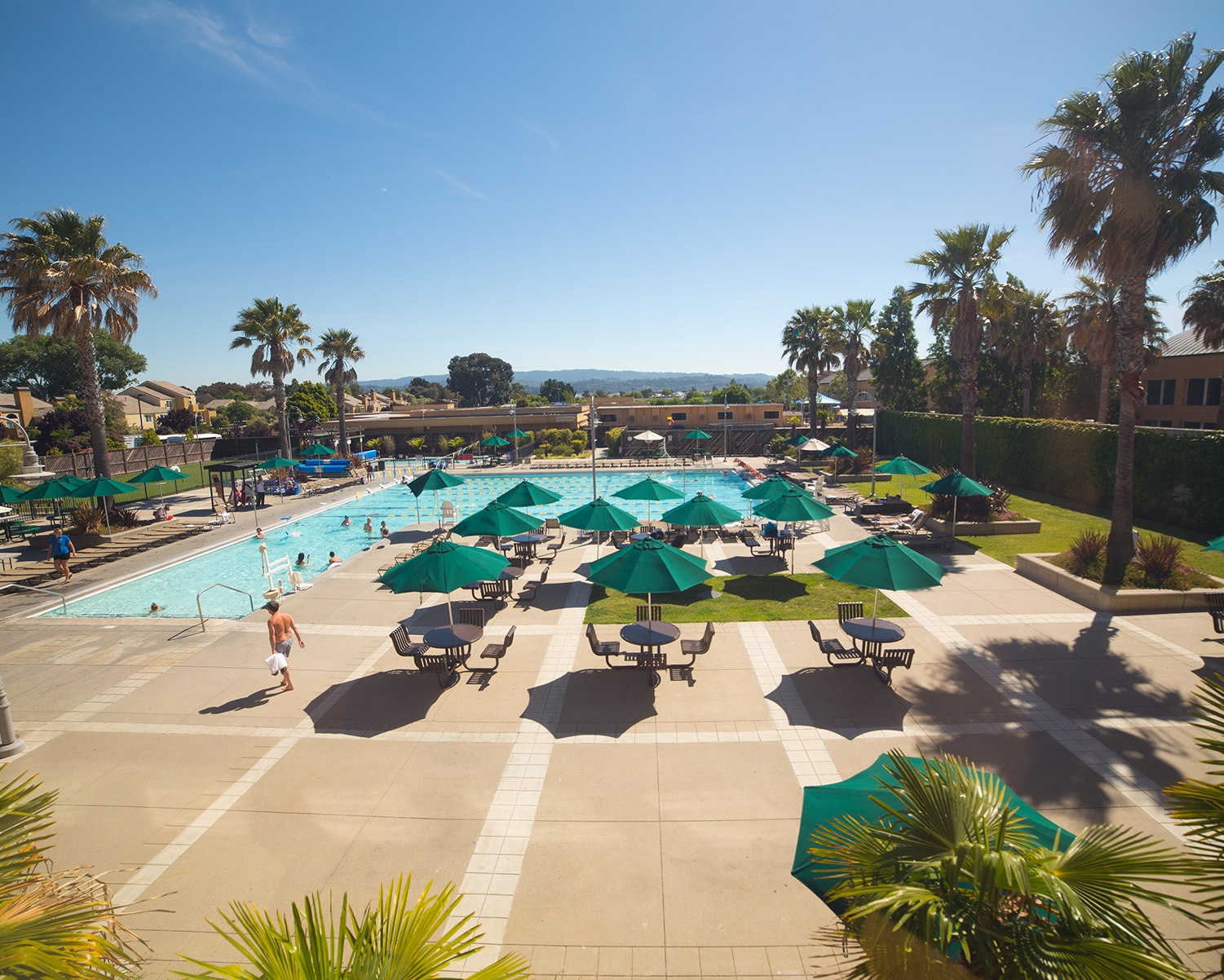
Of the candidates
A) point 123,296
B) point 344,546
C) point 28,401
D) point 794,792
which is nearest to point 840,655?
point 794,792

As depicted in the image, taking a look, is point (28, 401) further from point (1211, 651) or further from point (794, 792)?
point (1211, 651)

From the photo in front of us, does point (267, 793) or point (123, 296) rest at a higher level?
point (123, 296)

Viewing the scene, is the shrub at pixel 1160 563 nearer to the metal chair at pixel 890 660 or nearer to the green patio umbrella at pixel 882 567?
the green patio umbrella at pixel 882 567

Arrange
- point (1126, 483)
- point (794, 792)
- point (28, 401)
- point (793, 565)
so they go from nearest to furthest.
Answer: point (794, 792)
point (1126, 483)
point (793, 565)
point (28, 401)

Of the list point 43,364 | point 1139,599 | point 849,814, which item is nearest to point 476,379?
point 43,364

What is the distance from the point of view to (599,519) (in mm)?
14617

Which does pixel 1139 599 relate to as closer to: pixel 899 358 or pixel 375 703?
pixel 375 703

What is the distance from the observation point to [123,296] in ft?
78.0

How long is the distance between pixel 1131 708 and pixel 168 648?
17.2 meters

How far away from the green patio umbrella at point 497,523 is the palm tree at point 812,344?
28343mm

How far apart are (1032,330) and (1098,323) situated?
759 centimetres

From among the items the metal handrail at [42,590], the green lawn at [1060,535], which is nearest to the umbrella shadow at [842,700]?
the green lawn at [1060,535]

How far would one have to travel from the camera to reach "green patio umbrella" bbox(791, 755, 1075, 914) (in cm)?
409

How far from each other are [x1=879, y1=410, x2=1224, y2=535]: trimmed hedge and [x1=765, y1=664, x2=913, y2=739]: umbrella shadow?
14938 millimetres
